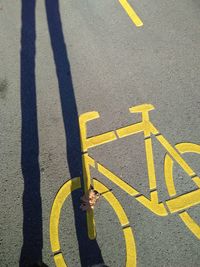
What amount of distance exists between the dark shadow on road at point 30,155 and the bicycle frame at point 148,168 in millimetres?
747

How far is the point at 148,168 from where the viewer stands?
5.07 m

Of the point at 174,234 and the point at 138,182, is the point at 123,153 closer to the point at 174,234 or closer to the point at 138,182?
the point at 138,182

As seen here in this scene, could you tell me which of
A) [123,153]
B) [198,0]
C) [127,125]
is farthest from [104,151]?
[198,0]

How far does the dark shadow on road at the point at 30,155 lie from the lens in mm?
4457

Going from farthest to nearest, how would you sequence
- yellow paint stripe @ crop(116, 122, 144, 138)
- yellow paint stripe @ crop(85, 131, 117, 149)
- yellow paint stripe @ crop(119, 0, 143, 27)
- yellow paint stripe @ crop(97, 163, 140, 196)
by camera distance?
1. yellow paint stripe @ crop(119, 0, 143, 27)
2. yellow paint stripe @ crop(116, 122, 144, 138)
3. yellow paint stripe @ crop(85, 131, 117, 149)
4. yellow paint stripe @ crop(97, 163, 140, 196)

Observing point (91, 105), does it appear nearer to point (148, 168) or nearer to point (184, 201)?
point (148, 168)

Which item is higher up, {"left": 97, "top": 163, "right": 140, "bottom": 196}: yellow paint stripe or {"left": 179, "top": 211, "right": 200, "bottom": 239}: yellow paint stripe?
{"left": 97, "top": 163, "right": 140, "bottom": 196}: yellow paint stripe

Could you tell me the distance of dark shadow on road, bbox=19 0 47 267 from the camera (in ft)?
14.6

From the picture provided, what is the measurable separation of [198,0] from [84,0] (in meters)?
2.64

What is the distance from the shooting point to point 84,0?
7527 mm

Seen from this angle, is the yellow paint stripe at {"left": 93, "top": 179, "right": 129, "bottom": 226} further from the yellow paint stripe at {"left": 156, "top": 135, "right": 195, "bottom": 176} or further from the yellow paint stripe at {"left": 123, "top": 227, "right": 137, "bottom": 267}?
the yellow paint stripe at {"left": 156, "top": 135, "right": 195, "bottom": 176}

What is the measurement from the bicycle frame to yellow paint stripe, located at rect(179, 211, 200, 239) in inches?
3.5

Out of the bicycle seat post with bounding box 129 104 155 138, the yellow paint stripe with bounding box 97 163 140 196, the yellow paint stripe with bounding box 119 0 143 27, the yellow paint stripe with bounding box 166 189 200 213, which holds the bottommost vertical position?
the yellow paint stripe with bounding box 166 189 200 213

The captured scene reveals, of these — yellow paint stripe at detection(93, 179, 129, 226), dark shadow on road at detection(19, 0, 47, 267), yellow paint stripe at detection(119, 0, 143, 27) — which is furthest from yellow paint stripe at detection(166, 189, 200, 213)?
yellow paint stripe at detection(119, 0, 143, 27)
